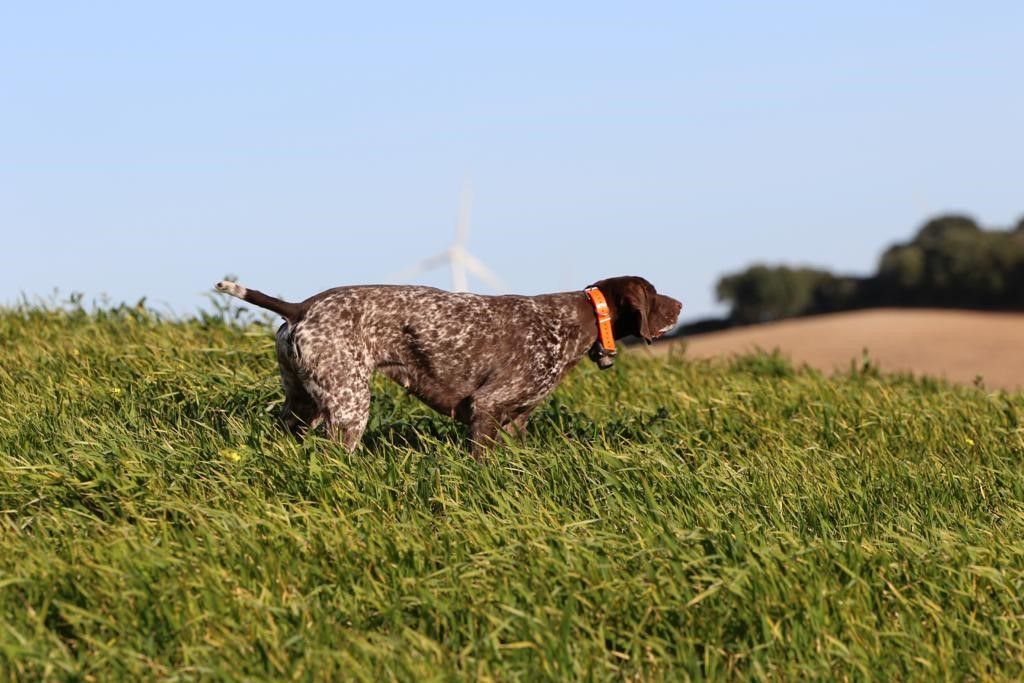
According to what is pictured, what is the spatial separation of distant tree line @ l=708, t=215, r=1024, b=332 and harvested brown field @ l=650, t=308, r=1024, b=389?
8221 mm

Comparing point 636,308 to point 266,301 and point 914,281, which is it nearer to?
point 266,301

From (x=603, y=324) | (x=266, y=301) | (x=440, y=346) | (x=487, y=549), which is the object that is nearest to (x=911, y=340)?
(x=603, y=324)

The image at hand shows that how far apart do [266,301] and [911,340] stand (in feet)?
115

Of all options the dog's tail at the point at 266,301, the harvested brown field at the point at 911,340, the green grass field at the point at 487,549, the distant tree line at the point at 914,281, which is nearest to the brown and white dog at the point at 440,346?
the dog's tail at the point at 266,301

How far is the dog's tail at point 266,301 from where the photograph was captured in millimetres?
7977

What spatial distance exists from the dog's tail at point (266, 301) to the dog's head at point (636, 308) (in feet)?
6.68

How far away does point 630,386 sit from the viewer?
36.4 ft

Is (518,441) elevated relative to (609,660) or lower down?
elevated

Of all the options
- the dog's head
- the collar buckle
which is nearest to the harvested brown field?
the dog's head

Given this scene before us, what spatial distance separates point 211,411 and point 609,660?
4301 millimetres

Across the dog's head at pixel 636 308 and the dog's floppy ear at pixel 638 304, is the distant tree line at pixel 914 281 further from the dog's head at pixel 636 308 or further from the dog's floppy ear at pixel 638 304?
the dog's floppy ear at pixel 638 304

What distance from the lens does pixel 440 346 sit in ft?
26.7

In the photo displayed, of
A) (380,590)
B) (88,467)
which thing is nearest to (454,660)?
(380,590)

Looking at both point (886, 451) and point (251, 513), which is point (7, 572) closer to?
point (251, 513)
